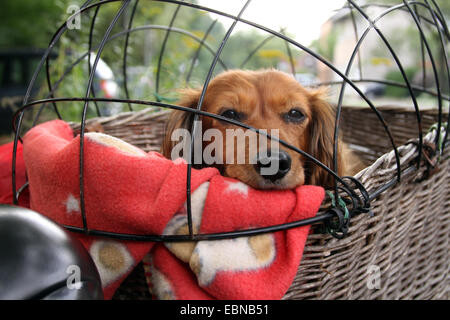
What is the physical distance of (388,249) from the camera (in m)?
1.40

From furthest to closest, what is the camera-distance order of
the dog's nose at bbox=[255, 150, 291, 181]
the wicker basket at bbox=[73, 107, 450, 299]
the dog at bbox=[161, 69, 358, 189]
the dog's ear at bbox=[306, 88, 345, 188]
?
the dog's ear at bbox=[306, 88, 345, 188]
the dog at bbox=[161, 69, 358, 189]
the dog's nose at bbox=[255, 150, 291, 181]
the wicker basket at bbox=[73, 107, 450, 299]

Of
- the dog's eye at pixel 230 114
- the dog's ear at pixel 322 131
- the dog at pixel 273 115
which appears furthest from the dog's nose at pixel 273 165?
the dog's ear at pixel 322 131

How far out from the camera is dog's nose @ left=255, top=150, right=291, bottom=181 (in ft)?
4.20

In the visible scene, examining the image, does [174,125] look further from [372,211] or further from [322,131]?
[372,211]

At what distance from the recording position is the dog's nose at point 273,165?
4.20ft

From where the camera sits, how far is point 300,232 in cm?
105

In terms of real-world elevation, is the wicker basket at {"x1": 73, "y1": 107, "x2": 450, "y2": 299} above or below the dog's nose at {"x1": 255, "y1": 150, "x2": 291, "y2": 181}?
below

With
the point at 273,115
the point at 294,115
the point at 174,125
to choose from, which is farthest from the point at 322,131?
the point at 174,125

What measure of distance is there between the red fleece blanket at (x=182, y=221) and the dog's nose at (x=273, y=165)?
0.16 m

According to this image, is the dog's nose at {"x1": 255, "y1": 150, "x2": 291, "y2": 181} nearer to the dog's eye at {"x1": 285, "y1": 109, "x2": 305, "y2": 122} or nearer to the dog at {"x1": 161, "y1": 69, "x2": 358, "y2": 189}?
the dog at {"x1": 161, "y1": 69, "x2": 358, "y2": 189}

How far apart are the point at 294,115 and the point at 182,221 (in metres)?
1.05

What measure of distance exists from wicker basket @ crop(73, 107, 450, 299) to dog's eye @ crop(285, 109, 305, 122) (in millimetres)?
529

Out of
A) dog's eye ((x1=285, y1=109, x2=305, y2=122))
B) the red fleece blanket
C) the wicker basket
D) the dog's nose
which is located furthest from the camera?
dog's eye ((x1=285, y1=109, x2=305, y2=122))

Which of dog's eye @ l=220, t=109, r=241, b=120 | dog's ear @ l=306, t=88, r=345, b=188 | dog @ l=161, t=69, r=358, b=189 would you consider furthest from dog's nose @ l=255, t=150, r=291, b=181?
dog's ear @ l=306, t=88, r=345, b=188
